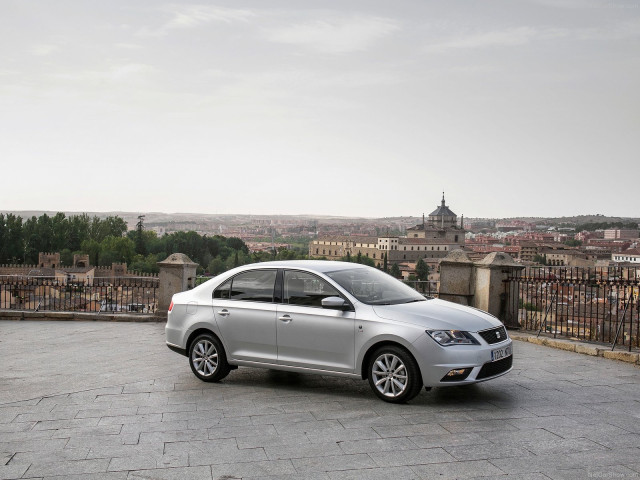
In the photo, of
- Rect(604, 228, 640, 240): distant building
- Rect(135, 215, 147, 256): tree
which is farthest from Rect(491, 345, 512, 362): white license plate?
Rect(604, 228, 640, 240): distant building

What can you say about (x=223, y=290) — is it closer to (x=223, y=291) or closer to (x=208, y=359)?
(x=223, y=291)

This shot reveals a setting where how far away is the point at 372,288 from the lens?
7.22 m

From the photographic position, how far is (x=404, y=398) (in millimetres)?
6434

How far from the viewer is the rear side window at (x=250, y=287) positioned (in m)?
7.47

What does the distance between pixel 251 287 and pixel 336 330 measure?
4.27 ft

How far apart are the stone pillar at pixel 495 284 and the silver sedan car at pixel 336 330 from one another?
16.3 feet

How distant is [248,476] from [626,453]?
2870 mm

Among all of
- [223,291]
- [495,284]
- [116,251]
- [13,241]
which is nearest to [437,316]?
[223,291]

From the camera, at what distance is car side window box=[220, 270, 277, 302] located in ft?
24.5

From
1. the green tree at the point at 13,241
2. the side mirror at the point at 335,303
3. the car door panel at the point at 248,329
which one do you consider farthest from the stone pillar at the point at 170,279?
the green tree at the point at 13,241

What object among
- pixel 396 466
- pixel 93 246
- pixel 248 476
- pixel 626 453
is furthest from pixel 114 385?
pixel 93 246

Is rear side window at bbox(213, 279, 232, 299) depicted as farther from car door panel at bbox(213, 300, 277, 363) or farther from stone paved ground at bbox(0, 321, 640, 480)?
stone paved ground at bbox(0, 321, 640, 480)

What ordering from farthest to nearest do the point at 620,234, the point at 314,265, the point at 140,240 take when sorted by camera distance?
1. the point at 140,240
2. the point at 620,234
3. the point at 314,265

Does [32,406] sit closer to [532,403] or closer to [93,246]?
[532,403]
